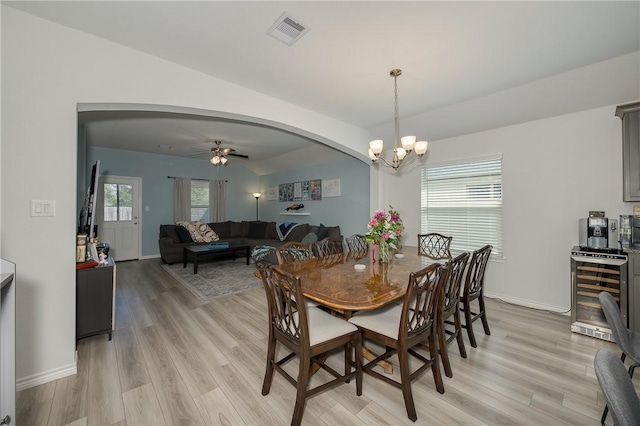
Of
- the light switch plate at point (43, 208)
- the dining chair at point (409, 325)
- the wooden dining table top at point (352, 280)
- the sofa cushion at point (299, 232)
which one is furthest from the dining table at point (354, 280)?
the sofa cushion at point (299, 232)

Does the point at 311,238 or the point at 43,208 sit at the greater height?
the point at 43,208

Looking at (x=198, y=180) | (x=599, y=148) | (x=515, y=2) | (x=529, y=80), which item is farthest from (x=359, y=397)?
(x=198, y=180)

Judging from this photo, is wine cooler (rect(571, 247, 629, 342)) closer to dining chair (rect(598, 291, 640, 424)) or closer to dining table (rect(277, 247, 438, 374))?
dining chair (rect(598, 291, 640, 424))

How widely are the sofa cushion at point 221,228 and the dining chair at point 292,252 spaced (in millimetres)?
5077

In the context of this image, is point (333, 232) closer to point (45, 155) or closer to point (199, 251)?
point (199, 251)

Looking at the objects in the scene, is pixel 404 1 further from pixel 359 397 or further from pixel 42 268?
pixel 42 268

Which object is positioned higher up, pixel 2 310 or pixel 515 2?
pixel 515 2

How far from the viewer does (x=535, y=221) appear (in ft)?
10.9

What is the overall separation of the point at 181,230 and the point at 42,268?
4.54m

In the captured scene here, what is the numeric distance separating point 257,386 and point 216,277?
3132 millimetres

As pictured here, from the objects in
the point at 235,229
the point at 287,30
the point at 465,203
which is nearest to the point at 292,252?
the point at 287,30

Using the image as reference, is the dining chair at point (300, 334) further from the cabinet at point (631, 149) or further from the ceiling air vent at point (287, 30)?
the cabinet at point (631, 149)

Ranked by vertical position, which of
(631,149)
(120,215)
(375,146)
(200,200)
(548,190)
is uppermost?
(375,146)

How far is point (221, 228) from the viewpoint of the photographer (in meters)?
7.32
